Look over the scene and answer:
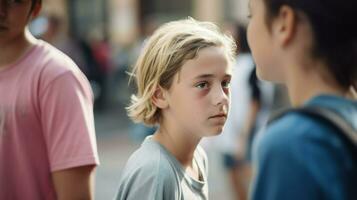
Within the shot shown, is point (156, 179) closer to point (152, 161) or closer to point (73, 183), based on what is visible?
point (152, 161)

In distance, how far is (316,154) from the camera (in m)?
1.49

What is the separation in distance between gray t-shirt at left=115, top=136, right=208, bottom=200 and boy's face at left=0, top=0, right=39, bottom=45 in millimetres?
559

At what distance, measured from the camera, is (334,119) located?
1.53 meters

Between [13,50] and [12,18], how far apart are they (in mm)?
104

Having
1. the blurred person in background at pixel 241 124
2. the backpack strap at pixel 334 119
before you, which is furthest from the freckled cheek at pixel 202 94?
the blurred person in background at pixel 241 124

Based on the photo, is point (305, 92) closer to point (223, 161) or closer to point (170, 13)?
point (223, 161)

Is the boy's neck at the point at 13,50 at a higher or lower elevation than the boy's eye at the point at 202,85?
higher

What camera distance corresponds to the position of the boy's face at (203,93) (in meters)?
2.47

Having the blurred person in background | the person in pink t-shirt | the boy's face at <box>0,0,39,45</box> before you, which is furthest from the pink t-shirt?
the blurred person in background

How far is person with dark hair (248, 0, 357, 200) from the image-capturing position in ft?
4.90

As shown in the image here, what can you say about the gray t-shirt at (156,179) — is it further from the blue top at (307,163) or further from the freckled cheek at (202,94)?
the blue top at (307,163)

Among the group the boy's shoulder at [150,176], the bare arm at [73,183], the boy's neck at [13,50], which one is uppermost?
the boy's neck at [13,50]

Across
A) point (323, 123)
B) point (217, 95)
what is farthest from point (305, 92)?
point (217, 95)

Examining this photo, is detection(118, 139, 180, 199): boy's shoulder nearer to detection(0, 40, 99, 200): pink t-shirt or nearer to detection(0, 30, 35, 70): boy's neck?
detection(0, 40, 99, 200): pink t-shirt
